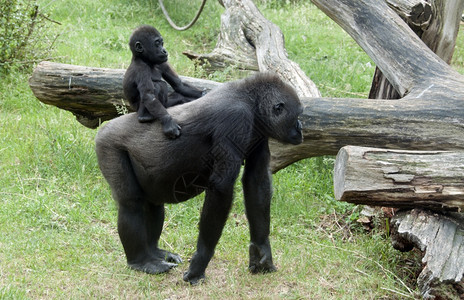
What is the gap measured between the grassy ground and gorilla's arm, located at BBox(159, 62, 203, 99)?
1.08 meters

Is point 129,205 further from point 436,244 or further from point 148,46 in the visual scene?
point 436,244

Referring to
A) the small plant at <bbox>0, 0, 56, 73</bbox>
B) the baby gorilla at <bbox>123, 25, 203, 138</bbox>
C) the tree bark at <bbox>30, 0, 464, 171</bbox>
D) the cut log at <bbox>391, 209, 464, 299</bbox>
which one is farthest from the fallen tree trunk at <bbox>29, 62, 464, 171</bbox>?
the small plant at <bbox>0, 0, 56, 73</bbox>

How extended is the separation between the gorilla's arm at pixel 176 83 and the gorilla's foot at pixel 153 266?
1.29 meters

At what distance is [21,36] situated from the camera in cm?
745

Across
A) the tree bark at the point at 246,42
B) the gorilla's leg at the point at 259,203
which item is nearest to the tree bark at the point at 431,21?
the tree bark at the point at 246,42

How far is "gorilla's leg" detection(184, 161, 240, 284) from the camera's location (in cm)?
364

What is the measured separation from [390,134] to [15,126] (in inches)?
161

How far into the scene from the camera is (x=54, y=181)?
17.6 feet

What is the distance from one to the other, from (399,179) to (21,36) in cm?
549

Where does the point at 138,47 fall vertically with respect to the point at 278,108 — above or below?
above

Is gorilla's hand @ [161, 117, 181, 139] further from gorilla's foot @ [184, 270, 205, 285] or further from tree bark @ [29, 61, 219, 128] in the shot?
tree bark @ [29, 61, 219, 128]

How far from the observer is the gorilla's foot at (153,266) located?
4.07 meters

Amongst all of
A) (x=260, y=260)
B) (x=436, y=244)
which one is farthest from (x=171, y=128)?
(x=436, y=244)

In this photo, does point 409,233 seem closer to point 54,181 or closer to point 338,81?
point 54,181
